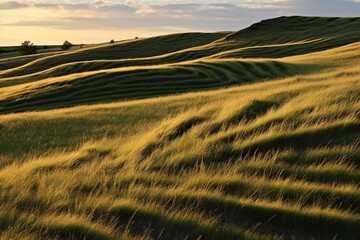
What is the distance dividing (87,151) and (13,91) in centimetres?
2967

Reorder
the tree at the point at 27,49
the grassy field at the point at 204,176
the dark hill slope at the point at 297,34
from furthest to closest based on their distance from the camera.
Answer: the tree at the point at 27,49 < the dark hill slope at the point at 297,34 < the grassy field at the point at 204,176

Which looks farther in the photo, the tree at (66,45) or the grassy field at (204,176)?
the tree at (66,45)

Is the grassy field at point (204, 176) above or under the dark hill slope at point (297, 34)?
under

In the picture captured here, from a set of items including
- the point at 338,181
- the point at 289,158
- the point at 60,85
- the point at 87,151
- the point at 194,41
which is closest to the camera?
the point at 338,181

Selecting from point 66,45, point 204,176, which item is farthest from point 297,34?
point 204,176

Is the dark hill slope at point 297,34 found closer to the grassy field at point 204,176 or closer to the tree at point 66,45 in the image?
the grassy field at point 204,176

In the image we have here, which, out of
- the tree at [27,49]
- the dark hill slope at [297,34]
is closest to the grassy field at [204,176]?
the dark hill slope at [297,34]

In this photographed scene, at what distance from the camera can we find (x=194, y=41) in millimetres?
91062

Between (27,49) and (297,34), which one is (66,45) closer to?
(27,49)

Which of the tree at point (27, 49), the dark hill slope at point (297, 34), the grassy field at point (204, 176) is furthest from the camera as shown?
the tree at point (27, 49)

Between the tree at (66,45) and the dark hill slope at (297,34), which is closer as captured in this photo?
the dark hill slope at (297,34)

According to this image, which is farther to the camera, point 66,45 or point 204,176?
point 66,45

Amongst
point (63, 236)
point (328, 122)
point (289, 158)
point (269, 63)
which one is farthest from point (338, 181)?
point (269, 63)

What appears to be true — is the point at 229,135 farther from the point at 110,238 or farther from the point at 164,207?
the point at 110,238
